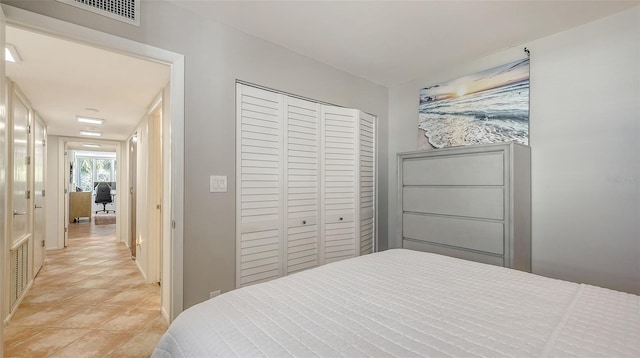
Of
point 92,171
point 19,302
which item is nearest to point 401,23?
point 19,302

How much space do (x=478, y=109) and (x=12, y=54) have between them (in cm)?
389

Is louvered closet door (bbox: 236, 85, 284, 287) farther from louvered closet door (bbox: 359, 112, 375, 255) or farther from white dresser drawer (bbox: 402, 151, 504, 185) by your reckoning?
white dresser drawer (bbox: 402, 151, 504, 185)

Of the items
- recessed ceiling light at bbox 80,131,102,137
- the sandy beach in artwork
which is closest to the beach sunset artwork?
the sandy beach in artwork

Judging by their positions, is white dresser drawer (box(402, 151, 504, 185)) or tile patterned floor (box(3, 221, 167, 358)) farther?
white dresser drawer (box(402, 151, 504, 185))

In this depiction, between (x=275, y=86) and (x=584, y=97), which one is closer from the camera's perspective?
(x=584, y=97)

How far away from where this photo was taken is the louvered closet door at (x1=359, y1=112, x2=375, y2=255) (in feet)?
10.3

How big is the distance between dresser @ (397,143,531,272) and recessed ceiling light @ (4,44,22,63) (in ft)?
10.7

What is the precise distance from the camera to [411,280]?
1331mm

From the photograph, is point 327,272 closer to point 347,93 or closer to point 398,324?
point 398,324

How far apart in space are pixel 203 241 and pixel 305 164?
43.8 inches

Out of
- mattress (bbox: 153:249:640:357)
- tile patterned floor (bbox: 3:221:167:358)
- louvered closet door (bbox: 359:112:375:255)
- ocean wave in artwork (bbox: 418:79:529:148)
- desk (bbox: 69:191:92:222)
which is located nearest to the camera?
mattress (bbox: 153:249:640:357)

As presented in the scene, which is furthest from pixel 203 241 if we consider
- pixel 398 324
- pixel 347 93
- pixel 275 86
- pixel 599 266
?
pixel 599 266

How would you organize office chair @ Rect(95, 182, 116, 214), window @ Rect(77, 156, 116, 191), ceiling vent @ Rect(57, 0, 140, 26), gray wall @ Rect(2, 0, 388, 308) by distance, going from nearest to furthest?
ceiling vent @ Rect(57, 0, 140, 26) → gray wall @ Rect(2, 0, 388, 308) → office chair @ Rect(95, 182, 116, 214) → window @ Rect(77, 156, 116, 191)

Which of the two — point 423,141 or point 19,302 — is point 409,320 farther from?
point 19,302
